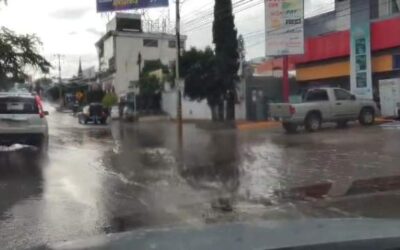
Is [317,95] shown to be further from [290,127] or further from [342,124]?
[342,124]

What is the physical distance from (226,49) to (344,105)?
1251cm

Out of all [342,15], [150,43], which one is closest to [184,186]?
[342,15]

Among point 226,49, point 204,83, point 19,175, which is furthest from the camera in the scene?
point 204,83

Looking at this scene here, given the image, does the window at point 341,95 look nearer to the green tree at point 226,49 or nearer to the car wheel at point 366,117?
the car wheel at point 366,117

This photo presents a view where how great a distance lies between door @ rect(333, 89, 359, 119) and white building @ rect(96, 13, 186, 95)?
5414cm

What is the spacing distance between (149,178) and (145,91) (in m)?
48.0

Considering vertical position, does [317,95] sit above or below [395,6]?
below

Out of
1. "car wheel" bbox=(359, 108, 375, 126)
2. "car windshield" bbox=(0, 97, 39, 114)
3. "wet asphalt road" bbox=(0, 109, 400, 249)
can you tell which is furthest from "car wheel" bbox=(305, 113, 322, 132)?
"car windshield" bbox=(0, 97, 39, 114)

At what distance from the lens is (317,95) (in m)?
26.7

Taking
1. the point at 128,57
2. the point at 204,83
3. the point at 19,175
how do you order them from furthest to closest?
the point at 128,57
the point at 204,83
the point at 19,175

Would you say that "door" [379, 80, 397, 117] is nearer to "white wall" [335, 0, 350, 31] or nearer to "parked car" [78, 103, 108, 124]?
"white wall" [335, 0, 350, 31]

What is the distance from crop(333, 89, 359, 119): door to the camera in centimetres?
2672

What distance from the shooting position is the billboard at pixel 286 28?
31.9m

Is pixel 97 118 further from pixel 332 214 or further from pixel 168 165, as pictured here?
pixel 332 214
